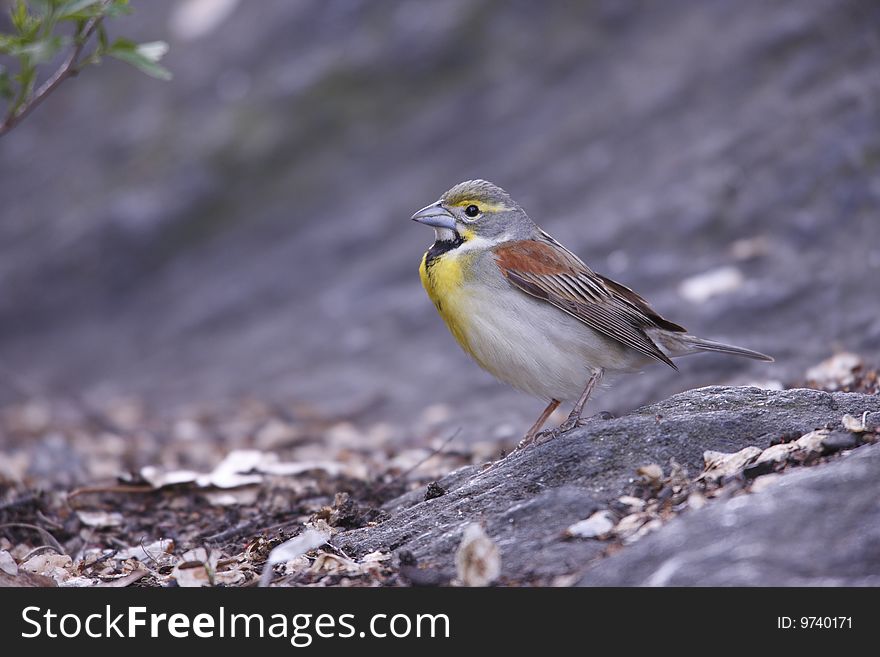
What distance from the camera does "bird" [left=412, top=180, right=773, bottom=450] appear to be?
5418mm

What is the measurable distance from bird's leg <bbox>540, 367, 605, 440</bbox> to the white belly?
42 millimetres

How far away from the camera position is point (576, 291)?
18.6 feet

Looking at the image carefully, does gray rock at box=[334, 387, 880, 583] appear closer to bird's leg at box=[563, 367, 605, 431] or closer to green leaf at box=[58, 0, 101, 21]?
bird's leg at box=[563, 367, 605, 431]

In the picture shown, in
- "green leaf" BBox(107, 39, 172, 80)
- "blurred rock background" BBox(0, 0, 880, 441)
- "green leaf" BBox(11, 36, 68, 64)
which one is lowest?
"green leaf" BBox(11, 36, 68, 64)

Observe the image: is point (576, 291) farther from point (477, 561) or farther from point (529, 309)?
point (477, 561)

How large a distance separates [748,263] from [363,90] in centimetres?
635

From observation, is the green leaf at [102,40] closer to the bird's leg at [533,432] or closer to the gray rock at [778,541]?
the bird's leg at [533,432]

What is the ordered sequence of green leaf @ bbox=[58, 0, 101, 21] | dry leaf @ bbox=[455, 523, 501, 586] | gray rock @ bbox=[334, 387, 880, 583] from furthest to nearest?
green leaf @ bbox=[58, 0, 101, 21] < gray rock @ bbox=[334, 387, 880, 583] < dry leaf @ bbox=[455, 523, 501, 586]

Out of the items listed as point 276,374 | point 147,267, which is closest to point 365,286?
point 276,374

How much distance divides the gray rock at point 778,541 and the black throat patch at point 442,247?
2550mm

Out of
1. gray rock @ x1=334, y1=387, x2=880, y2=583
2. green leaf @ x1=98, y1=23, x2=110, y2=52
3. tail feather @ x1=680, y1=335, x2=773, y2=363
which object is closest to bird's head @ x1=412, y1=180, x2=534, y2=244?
tail feather @ x1=680, y1=335, x2=773, y2=363

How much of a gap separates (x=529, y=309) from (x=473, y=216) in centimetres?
75

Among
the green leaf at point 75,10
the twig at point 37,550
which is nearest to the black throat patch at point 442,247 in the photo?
the green leaf at point 75,10

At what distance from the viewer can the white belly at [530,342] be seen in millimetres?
5391
